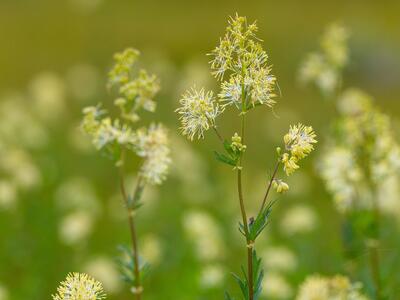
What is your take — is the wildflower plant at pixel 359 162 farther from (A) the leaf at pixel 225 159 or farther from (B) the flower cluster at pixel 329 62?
(A) the leaf at pixel 225 159

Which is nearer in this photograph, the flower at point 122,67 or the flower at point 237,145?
the flower at point 237,145

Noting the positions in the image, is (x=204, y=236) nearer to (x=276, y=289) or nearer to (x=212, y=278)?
(x=212, y=278)

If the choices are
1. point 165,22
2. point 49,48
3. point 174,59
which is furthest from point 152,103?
point 165,22

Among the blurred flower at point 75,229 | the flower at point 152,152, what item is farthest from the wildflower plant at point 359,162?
the blurred flower at point 75,229

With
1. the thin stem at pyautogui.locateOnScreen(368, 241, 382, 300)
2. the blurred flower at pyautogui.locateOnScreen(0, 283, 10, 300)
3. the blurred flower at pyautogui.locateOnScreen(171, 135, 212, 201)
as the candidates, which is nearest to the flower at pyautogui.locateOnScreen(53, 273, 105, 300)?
the thin stem at pyautogui.locateOnScreen(368, 241, 382, 300)

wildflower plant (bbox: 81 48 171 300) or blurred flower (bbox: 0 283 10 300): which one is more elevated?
blurred flower (bbox: 0 283 10 300)

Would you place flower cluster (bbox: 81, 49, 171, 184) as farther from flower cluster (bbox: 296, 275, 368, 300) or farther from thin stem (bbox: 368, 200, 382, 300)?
thin stem (bbox: 368, 200, 382, 300)
